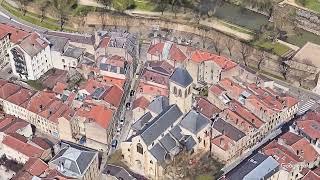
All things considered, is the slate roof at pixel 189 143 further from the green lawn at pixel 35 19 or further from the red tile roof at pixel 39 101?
the green lawn at pixel 35 19

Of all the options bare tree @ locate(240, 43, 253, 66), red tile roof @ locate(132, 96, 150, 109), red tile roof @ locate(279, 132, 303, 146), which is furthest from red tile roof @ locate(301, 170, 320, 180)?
bare tree @ locate(240, 43, 253, 66)

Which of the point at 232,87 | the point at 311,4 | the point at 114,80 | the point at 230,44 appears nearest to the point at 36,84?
the point at 114,80

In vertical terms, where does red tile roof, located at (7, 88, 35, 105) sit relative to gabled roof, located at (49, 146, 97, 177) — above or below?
above

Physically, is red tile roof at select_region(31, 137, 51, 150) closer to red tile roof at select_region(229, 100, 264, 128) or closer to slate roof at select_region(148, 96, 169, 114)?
slate roof at select_region(148, 96, 169, 114)

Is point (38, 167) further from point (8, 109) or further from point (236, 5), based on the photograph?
point (236, 5)

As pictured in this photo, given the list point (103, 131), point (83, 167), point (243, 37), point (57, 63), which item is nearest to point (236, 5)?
point (243, 37)

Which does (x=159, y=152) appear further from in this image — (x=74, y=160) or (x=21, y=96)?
(x=21, y=96)

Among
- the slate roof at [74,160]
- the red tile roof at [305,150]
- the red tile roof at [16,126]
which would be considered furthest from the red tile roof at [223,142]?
Answer: the red tile roof at [16,126]
